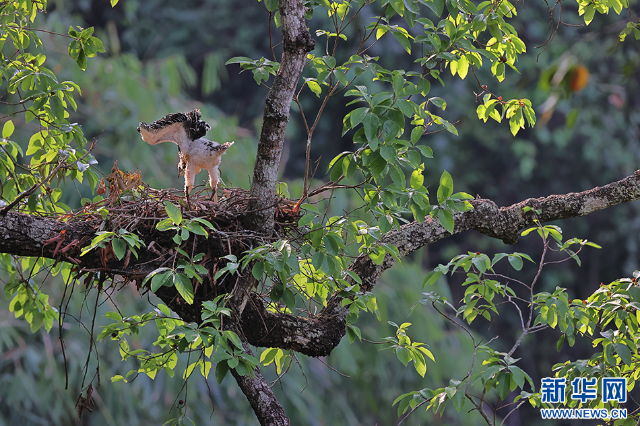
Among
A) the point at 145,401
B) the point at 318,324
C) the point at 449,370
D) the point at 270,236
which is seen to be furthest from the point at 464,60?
the point at 449,370

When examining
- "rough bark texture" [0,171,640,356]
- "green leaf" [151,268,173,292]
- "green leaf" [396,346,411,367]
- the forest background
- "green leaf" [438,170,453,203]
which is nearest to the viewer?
"green leaf" [151,268,173,292]

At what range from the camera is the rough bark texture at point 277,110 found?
1.53 meters

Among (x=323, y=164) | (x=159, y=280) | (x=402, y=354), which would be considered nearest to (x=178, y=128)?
(x=159, y=280)

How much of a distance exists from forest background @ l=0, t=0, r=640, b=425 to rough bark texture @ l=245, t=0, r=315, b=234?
23.8 inches

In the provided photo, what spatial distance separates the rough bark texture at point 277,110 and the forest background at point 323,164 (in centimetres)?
61

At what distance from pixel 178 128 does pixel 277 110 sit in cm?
42

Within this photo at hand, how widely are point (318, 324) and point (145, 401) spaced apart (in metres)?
3.05

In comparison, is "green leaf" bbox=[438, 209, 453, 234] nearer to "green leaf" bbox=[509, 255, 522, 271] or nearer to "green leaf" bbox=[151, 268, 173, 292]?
"green leaf" bbox=[509, 255, 522, 271]

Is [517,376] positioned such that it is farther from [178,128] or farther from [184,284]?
[178,128]

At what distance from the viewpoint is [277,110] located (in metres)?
1.57

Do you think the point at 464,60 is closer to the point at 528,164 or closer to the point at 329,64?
the point at 329,64

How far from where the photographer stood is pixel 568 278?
8336 mm

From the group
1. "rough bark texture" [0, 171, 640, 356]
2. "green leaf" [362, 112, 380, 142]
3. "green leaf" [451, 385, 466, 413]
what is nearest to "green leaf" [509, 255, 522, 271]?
"rough bark texture" [0, 171, 640, 356]

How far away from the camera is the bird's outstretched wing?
1.81 meters
